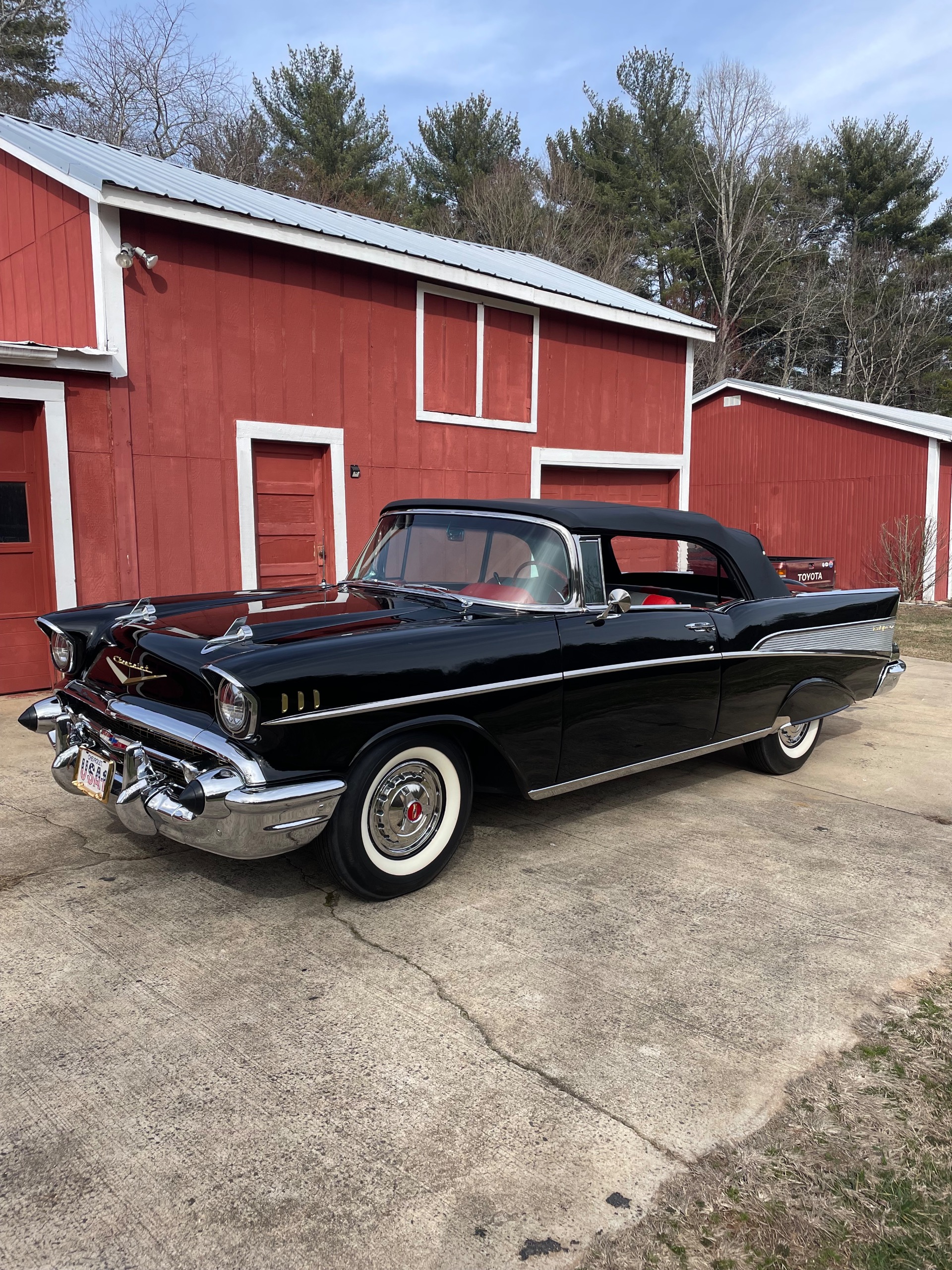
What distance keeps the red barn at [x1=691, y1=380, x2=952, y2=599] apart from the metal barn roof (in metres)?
5.22

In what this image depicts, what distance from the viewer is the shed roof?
15594 millimetres

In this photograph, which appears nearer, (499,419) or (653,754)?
(653,754)

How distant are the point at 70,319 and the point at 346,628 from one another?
19.2ft

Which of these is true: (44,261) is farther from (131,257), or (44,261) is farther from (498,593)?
(498,593)

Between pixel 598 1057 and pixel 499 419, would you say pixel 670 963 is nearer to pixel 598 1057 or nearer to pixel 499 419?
pixel 598 1057

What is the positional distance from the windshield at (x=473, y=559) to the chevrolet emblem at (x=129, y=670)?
4.49 feet

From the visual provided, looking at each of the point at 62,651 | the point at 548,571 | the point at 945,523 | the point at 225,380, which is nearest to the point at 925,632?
the point at 945,523

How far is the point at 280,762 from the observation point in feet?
10.2

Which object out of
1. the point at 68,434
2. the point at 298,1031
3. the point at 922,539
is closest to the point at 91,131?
the point at 68,434

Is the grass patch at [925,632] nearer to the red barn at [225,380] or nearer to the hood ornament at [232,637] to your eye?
the red barn at [225,380]

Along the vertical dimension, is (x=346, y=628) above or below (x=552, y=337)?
below

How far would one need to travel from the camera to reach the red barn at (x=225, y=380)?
286 inches

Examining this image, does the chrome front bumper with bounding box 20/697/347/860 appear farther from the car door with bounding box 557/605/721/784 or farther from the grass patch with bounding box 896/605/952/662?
the grass patch with bounding box 896/605/952/662

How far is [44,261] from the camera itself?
8.07 metres
